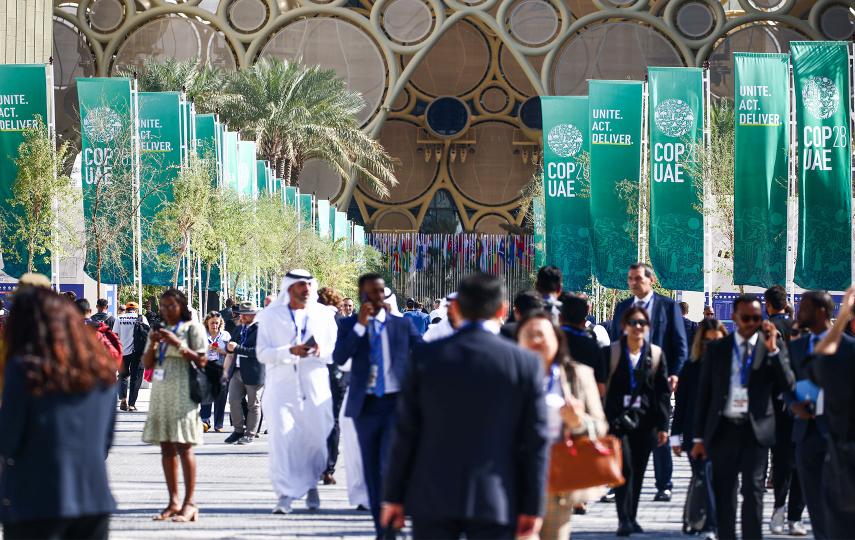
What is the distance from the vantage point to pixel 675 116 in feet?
75.3

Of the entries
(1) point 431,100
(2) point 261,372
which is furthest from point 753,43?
(2) point 261,372

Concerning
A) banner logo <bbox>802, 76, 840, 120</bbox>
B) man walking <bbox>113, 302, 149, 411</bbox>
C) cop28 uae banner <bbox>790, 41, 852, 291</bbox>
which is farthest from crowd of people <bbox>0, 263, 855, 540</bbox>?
banner logo <bbox>802, 76, 840, 120</bbox>

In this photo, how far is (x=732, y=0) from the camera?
6925 cm

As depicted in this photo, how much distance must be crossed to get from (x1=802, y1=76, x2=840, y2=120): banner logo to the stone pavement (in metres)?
5.97

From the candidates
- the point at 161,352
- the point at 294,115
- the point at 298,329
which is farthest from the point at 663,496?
the point at 294,115

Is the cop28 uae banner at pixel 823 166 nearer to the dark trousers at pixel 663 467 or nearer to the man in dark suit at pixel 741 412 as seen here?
the dark trousers at pixel 663 467

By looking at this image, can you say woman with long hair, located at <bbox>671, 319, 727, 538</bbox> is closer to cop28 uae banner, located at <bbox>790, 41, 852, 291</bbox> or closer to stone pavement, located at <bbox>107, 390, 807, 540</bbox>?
stone pavement, located at <bbox>107, 390, 807, 540</bbox>

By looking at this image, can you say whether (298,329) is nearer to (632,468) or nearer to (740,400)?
(632,468)

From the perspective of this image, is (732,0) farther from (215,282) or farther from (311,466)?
(311,466)

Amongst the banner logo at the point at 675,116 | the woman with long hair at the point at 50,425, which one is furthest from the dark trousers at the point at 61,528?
the banner logo at the point at 675,116

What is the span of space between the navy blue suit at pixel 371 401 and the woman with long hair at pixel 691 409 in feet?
5.68

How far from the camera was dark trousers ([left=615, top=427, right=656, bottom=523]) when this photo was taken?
9335mm

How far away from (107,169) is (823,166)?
A: 468 inches

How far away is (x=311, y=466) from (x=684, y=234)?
1256 cm
